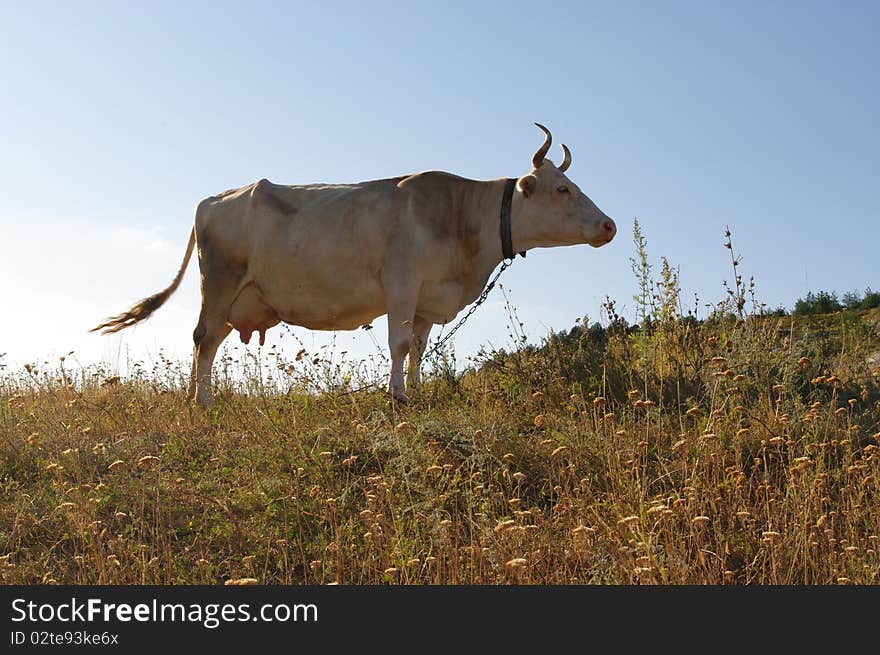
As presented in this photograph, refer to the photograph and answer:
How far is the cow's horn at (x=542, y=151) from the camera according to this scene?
9.77m

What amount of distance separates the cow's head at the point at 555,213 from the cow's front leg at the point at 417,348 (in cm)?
138

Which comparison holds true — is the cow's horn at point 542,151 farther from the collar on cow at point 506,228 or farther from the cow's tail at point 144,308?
the cow's tail at point 144,308

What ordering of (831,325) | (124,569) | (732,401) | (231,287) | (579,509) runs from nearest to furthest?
(124,569) → (579,509) → (732,401) → (231,287) → (831,325)

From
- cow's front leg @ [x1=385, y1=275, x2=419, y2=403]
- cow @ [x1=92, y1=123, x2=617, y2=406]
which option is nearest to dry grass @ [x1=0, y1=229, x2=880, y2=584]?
cow's front leg @ [x1=385, y1=275, x2=419, y2=403]

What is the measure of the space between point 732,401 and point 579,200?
335 cm

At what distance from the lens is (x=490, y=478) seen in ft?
19.3

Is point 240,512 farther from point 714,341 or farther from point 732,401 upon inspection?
point 714,341

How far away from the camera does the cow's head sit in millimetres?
9648

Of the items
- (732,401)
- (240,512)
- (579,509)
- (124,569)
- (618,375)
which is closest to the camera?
(124,569)

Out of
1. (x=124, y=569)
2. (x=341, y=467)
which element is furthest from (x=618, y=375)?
(x=124, y=569)

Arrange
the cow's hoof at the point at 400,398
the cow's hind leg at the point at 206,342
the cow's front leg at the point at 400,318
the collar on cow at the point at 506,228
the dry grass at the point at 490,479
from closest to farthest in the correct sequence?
the dry grass at the point at 490,479 < the cow's hoof at the point at 400,398 < the cow's front leg at the point at 400,318 < the collar on cow at the point at 506,228 < the cow's hind leg at the point at 206,342

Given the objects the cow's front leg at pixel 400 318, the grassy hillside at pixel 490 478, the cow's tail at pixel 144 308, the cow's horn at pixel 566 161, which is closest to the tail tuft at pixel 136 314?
the cow's tail at pixel 144 308

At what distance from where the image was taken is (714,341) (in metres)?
8.84

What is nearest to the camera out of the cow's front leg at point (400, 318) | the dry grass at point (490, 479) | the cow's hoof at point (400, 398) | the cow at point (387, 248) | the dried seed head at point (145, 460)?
the dry grass at point (490, 479)
